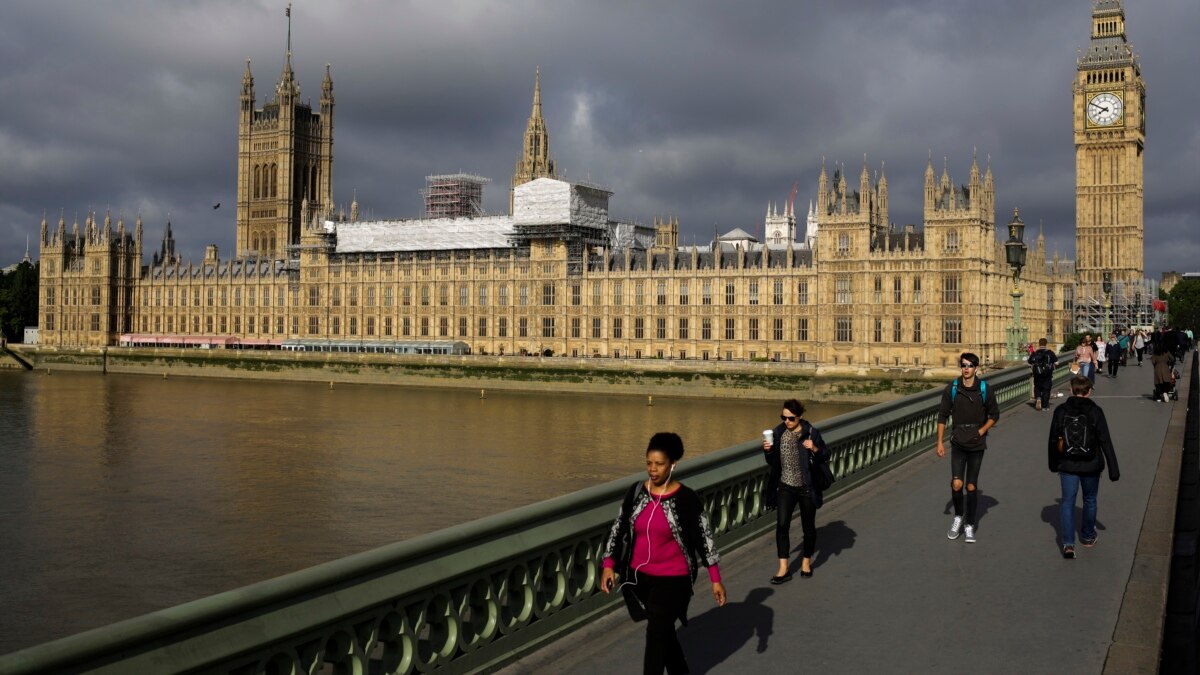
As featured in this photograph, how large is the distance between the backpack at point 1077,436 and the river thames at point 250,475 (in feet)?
13.5

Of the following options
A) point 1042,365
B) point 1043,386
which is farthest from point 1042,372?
point 1043,386

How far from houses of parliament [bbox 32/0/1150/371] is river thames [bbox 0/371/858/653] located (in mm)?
13998

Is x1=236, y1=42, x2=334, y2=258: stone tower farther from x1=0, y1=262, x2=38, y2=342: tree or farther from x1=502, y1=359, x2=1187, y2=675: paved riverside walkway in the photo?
x1=502, y1=359, x2=1187, y2=675: paved riverside walkway

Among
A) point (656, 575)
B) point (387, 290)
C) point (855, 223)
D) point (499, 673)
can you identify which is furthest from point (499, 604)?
point (387, 290)

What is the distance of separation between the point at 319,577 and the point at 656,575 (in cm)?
213

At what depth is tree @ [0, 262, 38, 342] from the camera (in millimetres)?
127600

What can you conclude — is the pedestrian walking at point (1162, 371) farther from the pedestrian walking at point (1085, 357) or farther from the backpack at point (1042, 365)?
the backpack at point (1042, 365)

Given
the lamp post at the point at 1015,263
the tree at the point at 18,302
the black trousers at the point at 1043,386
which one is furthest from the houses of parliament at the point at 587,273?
the black trousers at the point at 1043,386

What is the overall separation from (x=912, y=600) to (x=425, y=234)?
319 feet

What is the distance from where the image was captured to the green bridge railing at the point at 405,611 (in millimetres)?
5520

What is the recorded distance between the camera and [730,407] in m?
65.7

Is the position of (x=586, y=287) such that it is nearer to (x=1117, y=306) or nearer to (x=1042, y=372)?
(x=1117, y=306)

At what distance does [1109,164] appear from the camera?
373 feet

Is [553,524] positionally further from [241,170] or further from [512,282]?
[241,170]
